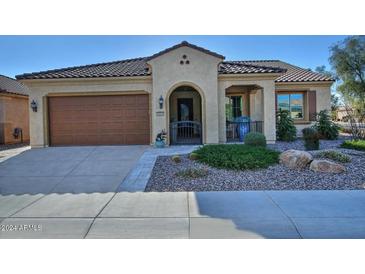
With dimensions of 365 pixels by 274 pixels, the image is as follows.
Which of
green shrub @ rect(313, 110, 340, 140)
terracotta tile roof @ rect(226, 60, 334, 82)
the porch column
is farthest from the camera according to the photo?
terracotta tile roof @ rect(226, 60, 334, 82)

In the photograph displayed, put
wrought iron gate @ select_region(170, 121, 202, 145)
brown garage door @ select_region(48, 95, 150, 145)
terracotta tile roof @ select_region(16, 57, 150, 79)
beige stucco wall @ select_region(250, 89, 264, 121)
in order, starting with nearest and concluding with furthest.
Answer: terracotta tile roof @ select_region(16, 57, 150, 79), brown garage door @ select_region(48, 95, 150, 145), wrought iron gate @ select_region(170, 121, 202, 145), beige stucco wall @ select_region(250, 89, 264, 121)

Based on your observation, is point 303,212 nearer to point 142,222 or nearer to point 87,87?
point 142,222

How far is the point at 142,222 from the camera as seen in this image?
4746 millimetres

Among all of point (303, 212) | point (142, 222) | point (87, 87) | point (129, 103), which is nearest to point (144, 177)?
point (142, 222)

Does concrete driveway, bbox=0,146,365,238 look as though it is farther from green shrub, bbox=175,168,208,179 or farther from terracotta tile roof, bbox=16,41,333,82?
terracotta tile roof, bbox=16,41,333,82

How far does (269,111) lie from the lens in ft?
43.7

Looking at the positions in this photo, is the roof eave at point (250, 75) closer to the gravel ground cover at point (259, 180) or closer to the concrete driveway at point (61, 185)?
the concrete driveway at point (61, 185)

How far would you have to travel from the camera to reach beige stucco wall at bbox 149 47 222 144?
1270cm

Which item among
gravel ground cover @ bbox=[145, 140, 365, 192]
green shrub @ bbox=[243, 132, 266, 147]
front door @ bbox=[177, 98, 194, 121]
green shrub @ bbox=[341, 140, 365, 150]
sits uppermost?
front door @ bbox=[177, 98, 194, 121]

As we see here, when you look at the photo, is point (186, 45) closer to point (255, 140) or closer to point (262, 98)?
point (262, 98)

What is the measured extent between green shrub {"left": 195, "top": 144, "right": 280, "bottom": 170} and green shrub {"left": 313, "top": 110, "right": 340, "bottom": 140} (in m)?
7.24

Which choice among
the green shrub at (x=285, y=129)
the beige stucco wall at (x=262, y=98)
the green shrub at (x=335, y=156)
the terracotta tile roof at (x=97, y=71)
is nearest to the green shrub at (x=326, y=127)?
the green shrub at (x=285, y=129)

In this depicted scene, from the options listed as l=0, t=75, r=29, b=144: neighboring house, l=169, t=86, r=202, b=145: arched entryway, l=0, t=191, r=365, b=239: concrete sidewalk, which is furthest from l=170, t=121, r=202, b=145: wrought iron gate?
l=0, t=75, r=29, b=144: neighboring house

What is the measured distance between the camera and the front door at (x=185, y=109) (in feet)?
55.6
